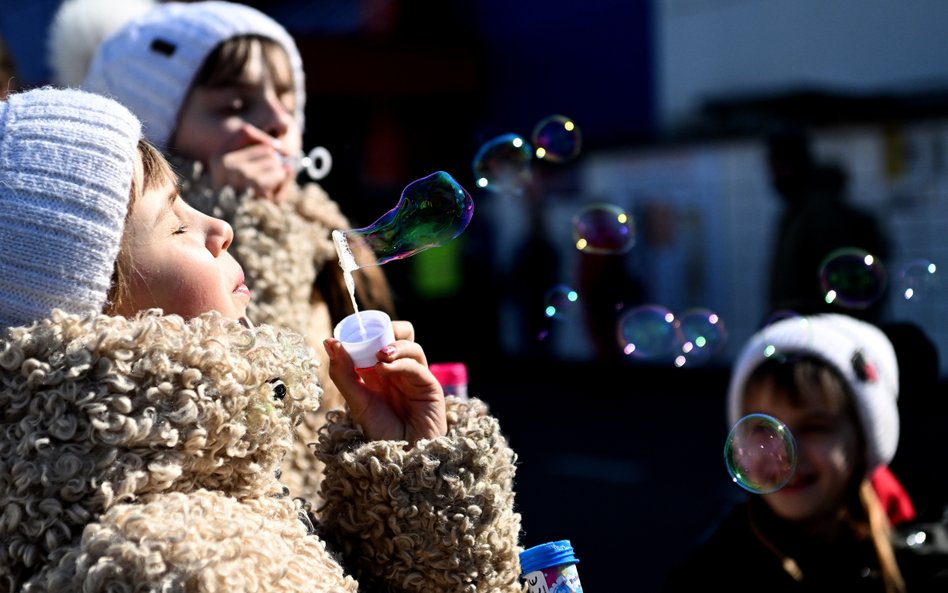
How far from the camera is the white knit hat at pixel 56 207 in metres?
1.47

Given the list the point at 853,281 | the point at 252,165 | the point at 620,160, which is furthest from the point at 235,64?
the point at 620,160

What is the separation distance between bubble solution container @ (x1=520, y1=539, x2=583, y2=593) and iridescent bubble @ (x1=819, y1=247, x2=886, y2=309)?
156 centimetres

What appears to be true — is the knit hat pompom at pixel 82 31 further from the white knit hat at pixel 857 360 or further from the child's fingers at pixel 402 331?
the white knit hat at pixel 857 360

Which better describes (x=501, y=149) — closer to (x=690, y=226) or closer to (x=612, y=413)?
(x=612, y=413)

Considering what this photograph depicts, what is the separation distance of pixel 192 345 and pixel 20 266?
0.25 meters

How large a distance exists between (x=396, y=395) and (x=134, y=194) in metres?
0.45

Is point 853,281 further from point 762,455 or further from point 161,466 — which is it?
point 161,466

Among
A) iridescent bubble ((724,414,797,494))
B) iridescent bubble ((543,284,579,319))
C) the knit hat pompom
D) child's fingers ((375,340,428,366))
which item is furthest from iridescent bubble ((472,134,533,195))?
child's fingers ((375,340,428,366))

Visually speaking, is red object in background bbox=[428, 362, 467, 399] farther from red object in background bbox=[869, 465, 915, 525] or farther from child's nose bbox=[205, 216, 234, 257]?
red object in background bbox=[869, 465, 915, 525]

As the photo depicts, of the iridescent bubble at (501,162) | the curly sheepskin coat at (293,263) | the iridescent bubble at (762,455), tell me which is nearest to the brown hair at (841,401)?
the iridescent bubble at (762,455)

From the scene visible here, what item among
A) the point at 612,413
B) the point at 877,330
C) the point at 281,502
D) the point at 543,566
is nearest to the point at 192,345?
the point at 281,502

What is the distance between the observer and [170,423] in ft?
4.50

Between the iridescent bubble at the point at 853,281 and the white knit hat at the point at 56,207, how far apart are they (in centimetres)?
196

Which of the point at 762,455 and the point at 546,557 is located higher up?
the point at 546,557
